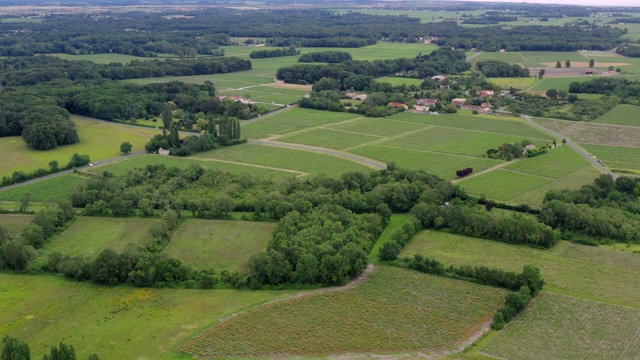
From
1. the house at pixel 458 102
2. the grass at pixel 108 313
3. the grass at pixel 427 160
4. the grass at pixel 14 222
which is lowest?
the grass at pixel 108 313

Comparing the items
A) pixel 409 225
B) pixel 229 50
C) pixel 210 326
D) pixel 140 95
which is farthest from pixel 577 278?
pixel 229 50

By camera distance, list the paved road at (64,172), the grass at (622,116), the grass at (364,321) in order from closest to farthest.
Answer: the grass at (364,321), the paved road at (64,172), the grass at (622,116)

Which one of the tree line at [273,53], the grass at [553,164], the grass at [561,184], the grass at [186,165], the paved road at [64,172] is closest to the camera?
the grass at [561,184]

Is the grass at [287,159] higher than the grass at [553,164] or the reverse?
the reverse

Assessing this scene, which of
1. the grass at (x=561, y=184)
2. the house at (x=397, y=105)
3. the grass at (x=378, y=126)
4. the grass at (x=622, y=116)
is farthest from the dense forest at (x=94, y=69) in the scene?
the grass at (x=561, y=184)

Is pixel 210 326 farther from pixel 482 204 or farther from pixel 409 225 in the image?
pixel 482 204

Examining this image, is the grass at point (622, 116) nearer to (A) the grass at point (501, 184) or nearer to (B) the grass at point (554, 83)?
(B) the grass at point (554, 83)
